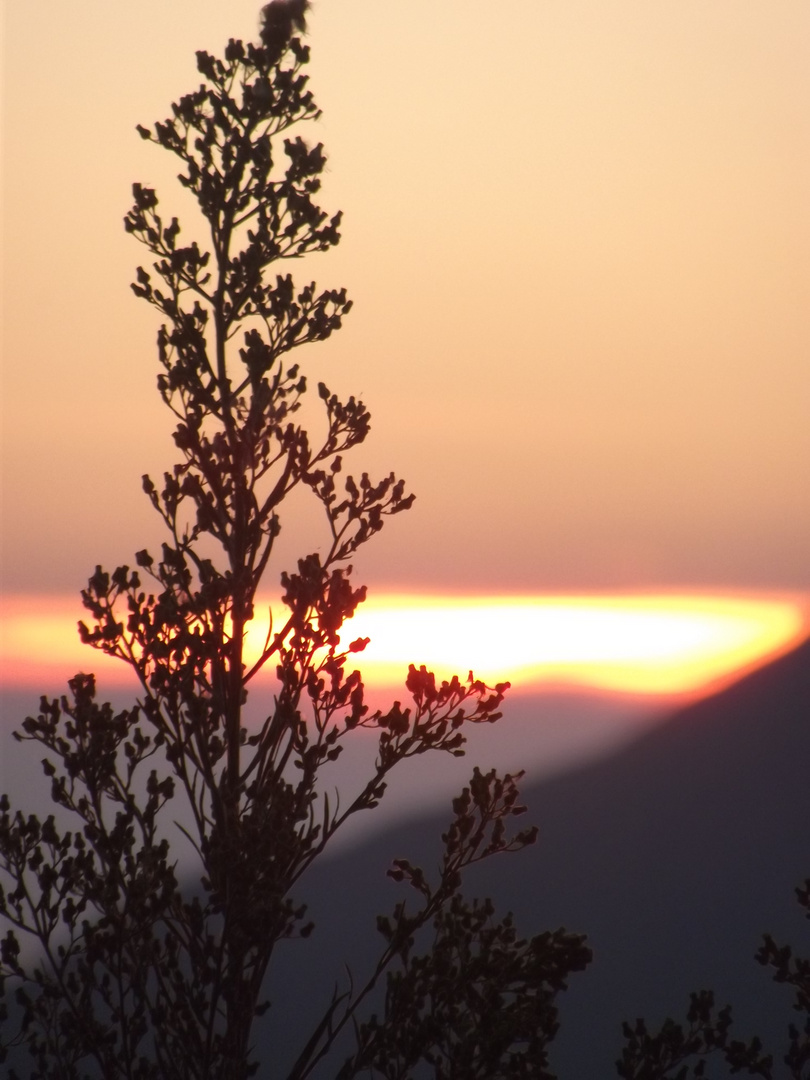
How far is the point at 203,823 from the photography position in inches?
358

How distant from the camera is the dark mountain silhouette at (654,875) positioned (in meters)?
52.9

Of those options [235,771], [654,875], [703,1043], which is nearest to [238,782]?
[235,771]

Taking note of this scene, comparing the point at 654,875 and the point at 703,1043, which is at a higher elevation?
the point at 654,875

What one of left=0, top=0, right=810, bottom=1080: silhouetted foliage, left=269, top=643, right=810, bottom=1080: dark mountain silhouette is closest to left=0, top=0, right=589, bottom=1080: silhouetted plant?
left=0, top=0, right=810, bottom=1080: silhouetted foliage

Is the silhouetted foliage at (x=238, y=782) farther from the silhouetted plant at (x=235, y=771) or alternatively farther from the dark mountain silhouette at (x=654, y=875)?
the dark mountain silhouette at (x=654, y=875)

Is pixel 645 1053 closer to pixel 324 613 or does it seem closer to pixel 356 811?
pixel 356 811

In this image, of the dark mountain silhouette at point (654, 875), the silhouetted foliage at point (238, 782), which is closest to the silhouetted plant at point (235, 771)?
the silhouetted foliage at point (238, 782)

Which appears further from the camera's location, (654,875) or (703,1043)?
(654,875)

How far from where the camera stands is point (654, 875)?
216 feet

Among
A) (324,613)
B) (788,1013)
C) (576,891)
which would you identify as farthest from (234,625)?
(576,891)

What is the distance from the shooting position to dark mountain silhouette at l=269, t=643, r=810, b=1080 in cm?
5291

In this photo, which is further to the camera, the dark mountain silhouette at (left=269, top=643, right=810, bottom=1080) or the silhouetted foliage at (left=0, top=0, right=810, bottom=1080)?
the dark mountain silhouette at (left=269, top=643, right=810, bottom=1080)

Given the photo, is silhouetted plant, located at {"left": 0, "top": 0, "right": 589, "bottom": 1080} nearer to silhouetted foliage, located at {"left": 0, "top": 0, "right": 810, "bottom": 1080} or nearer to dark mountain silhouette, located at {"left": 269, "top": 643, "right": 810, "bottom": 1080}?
silhouetted foliage, located at {"left": 0, "top": 0, "right": 810, "bottom": 1080}

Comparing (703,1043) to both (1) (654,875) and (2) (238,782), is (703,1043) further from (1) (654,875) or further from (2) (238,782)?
(1) (654,875)
